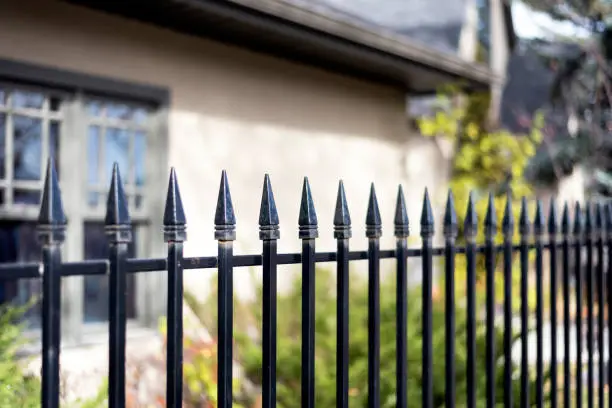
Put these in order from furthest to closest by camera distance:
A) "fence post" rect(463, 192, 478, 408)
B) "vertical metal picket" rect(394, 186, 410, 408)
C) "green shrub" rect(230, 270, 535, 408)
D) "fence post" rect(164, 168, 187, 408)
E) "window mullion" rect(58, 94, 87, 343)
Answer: "window mullion" rect(58, 94, 87, 343) < "green shrub" rect(230, 270, 535, 408) < "fence post" rect(463, 192, 478, 408) < "vertical metal picket" rect(394, 186, 410, 408) < "fence post" rect(164, 168, 187, 408)

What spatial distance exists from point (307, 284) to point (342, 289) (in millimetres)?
156

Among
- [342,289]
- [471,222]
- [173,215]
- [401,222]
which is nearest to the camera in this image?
[173,215]

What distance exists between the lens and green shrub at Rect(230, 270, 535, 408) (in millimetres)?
3854

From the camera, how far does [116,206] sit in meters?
1.54

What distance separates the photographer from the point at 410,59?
253 inches

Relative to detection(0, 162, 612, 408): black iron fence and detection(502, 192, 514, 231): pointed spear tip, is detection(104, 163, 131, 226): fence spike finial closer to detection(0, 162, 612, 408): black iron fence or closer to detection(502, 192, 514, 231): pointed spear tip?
detection(0, 162, 612, 408): black iron fence

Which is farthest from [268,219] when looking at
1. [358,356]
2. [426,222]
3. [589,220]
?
[358,356]

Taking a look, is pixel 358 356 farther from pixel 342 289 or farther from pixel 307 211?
pixel 307 211

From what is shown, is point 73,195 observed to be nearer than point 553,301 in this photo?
No

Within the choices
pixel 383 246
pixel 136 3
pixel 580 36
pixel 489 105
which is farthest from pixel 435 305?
pixel 580 36

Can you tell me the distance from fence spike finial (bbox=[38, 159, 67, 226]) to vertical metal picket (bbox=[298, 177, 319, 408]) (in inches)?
28.2

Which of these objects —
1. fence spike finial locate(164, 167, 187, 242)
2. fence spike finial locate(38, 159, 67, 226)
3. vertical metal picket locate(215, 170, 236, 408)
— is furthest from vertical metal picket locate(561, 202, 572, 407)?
fence spike finial locate(38, 159, 67, 226)

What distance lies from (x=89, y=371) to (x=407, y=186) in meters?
4.42

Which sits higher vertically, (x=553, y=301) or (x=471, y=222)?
(x=471, y=222)
